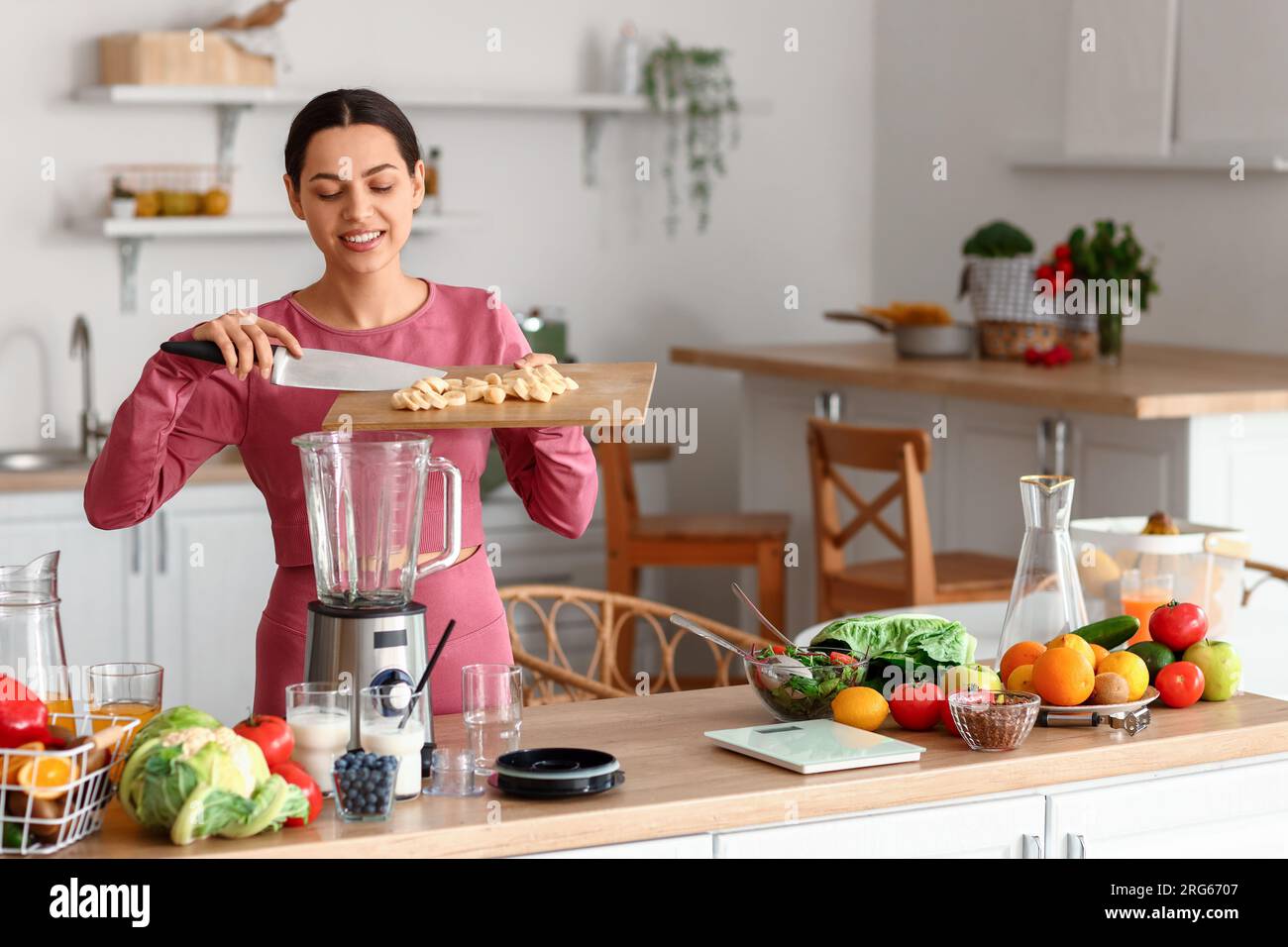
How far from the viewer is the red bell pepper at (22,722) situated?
1435 mm

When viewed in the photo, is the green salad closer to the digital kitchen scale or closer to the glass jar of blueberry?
the digital kitchen scale

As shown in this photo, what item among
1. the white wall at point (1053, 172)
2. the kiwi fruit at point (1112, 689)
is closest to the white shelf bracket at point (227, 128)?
the white wall at point (1053, 172)

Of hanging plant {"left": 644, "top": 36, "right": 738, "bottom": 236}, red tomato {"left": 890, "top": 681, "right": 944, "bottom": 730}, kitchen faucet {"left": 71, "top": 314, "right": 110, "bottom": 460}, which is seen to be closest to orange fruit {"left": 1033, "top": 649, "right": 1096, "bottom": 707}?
red tomato {"left": 890, "top": 681, "right": 944, "bottom": 730}

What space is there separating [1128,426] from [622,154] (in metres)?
2.02

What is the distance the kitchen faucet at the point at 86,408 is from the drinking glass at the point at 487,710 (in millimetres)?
2884

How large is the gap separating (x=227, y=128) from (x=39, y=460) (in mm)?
994

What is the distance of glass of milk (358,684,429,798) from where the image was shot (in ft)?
5.07

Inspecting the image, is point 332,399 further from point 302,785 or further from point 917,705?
point 917,705

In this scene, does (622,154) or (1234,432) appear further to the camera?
(622,154)

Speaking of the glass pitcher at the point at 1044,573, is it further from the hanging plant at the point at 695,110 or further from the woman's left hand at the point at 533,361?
the hanging plant at the point at 695,110

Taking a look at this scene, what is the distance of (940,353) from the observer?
14.5 ft
